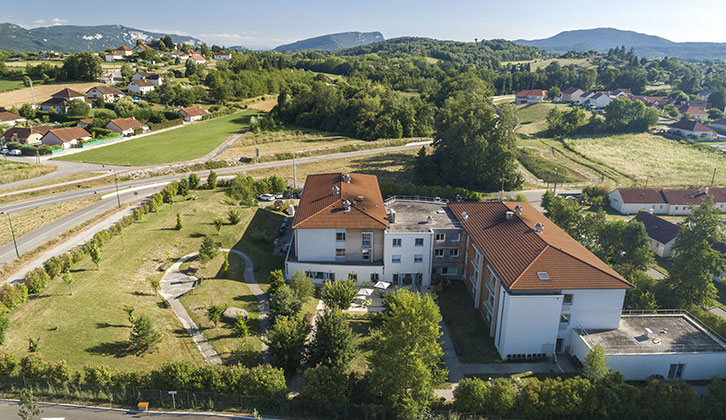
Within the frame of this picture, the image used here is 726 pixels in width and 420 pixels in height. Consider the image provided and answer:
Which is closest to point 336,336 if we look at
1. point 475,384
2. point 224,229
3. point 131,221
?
point 475,384

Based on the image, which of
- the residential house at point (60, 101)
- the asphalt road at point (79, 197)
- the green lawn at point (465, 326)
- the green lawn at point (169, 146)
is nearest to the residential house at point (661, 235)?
the green lawn at point (465, 326)

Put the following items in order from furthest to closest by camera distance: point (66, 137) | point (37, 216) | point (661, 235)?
point (66, 137) < point (661, 235) < point (37, 216)

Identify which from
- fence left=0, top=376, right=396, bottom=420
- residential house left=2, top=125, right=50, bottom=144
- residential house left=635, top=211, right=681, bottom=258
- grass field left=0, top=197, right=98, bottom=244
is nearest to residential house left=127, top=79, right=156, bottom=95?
residential house left=2, top=125, right=50, bottom=144

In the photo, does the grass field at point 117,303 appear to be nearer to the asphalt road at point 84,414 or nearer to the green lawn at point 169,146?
the asphalt road at point 84,414

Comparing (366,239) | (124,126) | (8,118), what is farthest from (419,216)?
(8,118)

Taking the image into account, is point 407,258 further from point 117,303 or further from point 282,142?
point 282,142

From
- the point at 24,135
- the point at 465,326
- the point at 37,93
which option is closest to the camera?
the point at 465,326

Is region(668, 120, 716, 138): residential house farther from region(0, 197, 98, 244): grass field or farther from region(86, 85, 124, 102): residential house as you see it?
region(86, 85, 124, 102): residential house
